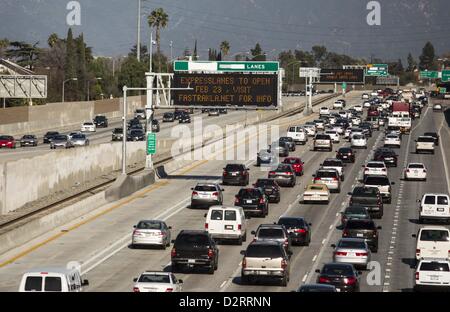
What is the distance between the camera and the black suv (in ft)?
175

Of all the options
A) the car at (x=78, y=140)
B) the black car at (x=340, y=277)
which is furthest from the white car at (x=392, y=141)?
the black car at (x=340, y=277)

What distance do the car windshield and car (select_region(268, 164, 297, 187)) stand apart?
2630cm

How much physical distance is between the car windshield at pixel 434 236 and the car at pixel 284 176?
2630 cm

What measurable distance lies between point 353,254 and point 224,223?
7.24 m

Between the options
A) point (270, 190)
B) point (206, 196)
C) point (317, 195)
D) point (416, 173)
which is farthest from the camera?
point (416, 173)

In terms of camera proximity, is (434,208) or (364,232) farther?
(434,208)

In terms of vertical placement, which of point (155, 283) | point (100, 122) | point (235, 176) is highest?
point (155, 283)

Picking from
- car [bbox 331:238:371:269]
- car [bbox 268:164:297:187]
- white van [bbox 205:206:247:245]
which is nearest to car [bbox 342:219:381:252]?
white van [bbox 205:206:247:245]

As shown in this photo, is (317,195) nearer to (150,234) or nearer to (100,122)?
(150,234)

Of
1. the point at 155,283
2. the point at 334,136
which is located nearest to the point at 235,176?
the point at 334,136

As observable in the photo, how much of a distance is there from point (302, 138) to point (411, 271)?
2295 inches

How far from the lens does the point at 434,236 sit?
3969 cm
